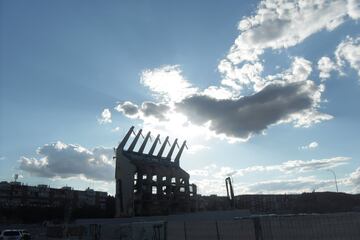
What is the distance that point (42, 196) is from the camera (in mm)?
128750

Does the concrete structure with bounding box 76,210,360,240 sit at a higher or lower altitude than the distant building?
lower

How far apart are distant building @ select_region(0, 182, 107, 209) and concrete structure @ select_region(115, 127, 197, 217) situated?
48.5m

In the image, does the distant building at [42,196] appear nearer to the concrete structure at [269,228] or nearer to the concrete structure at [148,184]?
the concrete structure at [148,184]

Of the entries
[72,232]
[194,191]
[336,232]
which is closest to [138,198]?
[194,191]

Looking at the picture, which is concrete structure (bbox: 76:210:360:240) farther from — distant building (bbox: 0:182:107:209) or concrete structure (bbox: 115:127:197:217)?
distant building (bbox: 0:182:107:209)

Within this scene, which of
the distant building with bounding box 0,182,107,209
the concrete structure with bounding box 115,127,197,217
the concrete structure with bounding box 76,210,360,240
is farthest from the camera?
the distant building with bounding box 0,182,107,209

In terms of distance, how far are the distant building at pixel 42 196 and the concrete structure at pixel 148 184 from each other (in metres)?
48.5

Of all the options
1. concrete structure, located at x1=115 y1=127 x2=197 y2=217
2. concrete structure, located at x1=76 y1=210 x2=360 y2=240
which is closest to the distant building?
concrete structure, located at x1=115 y1=127 x2=197 y2=217

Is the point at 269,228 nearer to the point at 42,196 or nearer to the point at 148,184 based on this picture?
the point at 148,184

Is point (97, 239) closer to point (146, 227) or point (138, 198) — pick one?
point (146, 227)

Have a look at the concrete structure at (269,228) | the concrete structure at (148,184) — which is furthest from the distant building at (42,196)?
the concrete structure at (269,228)

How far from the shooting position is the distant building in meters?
118

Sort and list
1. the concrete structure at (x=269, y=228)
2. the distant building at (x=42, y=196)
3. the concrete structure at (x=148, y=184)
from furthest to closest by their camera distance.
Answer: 1. the distant building at (x=42, y=196)
2. the concrete structure at (x=148, y=184)
3. the concrete structure at (x=269, y=228)

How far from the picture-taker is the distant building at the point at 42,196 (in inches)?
4632
